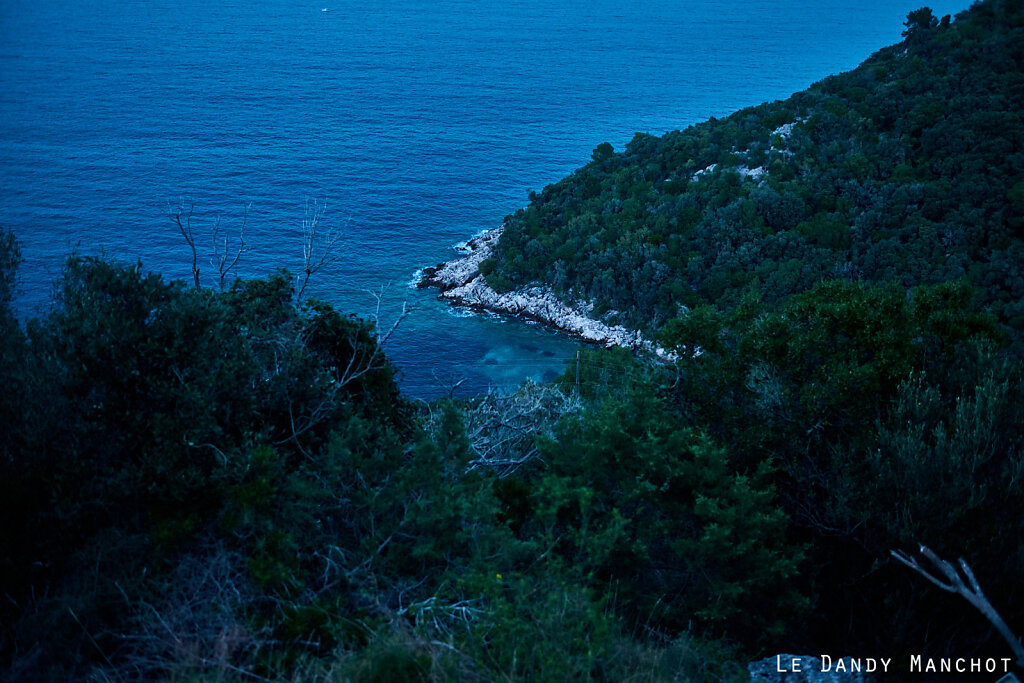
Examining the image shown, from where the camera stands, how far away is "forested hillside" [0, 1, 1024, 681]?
735cm

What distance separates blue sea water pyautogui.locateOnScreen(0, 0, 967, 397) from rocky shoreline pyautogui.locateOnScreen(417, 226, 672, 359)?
1.50 metres

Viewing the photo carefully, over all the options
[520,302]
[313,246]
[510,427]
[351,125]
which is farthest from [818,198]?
[351,125]

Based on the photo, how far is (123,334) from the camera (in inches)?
337

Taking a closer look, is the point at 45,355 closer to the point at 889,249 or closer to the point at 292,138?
the point at 889,249

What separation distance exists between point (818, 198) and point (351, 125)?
5824 centimetres

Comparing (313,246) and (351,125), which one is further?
(351,125)

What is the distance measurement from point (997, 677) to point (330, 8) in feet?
716

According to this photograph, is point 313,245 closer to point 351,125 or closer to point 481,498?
point 481,498

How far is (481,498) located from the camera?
348 inches

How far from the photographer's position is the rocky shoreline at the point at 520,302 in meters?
50.6

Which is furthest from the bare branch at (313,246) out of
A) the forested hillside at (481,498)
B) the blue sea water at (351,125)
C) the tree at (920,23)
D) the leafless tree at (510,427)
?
the tree at (920,23)

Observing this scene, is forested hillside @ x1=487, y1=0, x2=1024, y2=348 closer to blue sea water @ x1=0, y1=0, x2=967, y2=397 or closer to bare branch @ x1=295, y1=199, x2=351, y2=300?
blue sea water @ x1=0, y1=0, x2=967, y2=397

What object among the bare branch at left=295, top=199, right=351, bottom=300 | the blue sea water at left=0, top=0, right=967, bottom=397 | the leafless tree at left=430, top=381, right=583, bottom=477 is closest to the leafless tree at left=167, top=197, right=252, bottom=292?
the bare branch at left=295, top=199, right=351, bottom=300

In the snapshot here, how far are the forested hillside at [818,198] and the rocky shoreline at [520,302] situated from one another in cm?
111
